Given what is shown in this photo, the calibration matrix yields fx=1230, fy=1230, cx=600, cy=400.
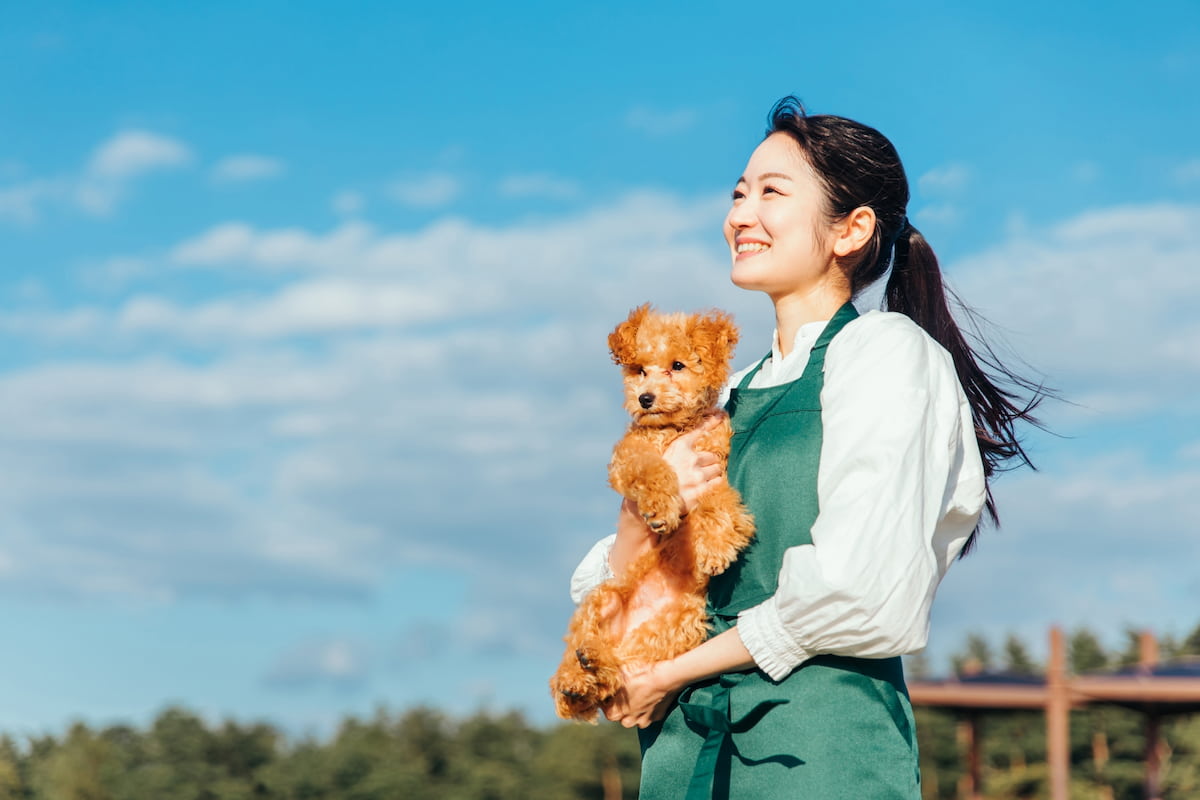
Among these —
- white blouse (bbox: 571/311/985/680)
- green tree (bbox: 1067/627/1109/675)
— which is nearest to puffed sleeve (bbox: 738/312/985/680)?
white blouse (bbox: 571/311/985/680)

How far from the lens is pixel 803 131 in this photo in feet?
10.4

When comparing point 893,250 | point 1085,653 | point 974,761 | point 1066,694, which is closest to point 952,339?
point 893,250

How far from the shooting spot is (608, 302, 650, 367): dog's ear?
340cm

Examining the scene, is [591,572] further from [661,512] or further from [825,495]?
[825,495]

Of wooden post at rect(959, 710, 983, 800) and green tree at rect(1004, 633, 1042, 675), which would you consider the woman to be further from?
green tree at rect(1004, 633, 1042, 675)

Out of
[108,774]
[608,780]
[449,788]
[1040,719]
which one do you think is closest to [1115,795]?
[1040,719]

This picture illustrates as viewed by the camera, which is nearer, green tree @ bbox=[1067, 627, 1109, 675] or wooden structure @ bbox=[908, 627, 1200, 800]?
wooden structure @ bbox=[908, 627, 1200, 800]

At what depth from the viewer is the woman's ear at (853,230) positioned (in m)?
3.12

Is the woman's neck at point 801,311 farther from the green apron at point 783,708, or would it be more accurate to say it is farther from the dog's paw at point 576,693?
the dog's paw at point 576,693

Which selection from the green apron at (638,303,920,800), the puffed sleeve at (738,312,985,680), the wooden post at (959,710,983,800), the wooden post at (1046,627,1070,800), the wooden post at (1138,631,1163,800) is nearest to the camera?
the puffed sleeve at (738,312,985,680)

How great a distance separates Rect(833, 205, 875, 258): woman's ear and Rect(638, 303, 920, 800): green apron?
0.23m

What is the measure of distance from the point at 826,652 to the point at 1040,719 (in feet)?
72.0

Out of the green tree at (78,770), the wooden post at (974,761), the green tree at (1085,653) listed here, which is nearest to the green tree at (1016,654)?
the green tree at (1085,653)

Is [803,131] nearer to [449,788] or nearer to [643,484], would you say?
[643,484]
